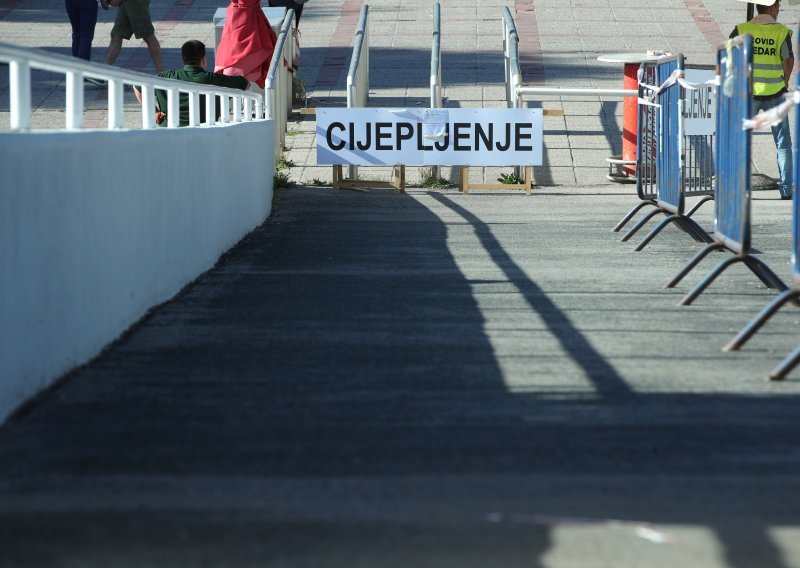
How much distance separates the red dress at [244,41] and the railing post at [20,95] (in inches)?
469

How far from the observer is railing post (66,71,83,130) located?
250 inches

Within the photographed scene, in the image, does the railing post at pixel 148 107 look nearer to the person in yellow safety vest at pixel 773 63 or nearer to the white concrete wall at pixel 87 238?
the white concrete wall at pixel 87 238

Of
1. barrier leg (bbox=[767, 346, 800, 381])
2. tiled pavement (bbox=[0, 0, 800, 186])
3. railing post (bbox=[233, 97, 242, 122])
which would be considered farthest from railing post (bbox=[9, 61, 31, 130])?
tiled pavement (bbox=[0, 0, 800, 186])

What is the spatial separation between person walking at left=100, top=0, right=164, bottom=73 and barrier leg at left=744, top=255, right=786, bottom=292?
12086mm

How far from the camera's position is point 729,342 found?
6695 millimetres

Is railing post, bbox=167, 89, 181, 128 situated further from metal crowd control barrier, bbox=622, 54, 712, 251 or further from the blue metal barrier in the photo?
the blue metal barrier

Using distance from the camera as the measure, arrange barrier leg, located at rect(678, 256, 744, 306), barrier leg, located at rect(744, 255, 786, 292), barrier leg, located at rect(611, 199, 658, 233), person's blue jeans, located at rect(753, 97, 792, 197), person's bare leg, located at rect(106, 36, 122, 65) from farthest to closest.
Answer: person's bare leg, located at rect(106, 36, 122, 65), person's blue jeans, located at rect(753, 97, 792, 197), barrier leg, located at rect(611, 199, 658, 233), barrier leg, located at rect(678, 256, 744, 306), barrier leg, located at rect(744, 255, 786, 292)

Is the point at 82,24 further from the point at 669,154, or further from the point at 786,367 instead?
the point at 786,367

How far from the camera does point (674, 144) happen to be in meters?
10.1

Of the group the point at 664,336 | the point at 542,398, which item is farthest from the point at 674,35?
the point at 542,398

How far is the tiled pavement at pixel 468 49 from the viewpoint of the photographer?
56.5ft

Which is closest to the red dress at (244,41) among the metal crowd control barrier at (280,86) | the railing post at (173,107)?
the metal crowd control barrier at (280,86)

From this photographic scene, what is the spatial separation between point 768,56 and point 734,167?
271 inches

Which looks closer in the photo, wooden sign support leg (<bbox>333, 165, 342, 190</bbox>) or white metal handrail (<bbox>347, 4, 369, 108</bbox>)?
wooden sign support leg (<bbox>333, 165, 342, 190</bbox>)
